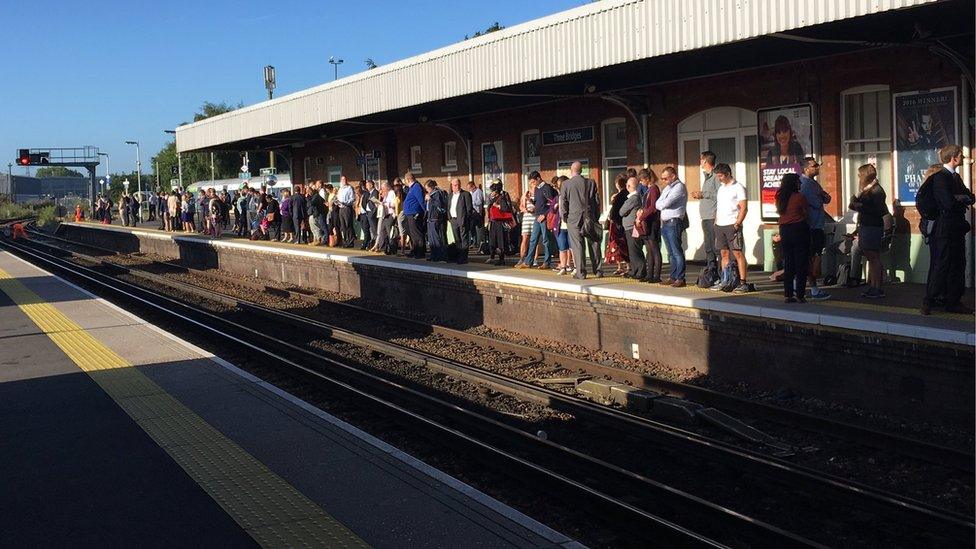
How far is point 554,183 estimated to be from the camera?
53.1 ft

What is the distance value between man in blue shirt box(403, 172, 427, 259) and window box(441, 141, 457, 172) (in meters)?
3.52

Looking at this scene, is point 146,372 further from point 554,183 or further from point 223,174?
point 223,174

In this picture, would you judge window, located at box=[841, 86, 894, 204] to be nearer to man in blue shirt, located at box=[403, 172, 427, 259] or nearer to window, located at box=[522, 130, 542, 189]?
window, located at box=[522, 130, 542, 189]

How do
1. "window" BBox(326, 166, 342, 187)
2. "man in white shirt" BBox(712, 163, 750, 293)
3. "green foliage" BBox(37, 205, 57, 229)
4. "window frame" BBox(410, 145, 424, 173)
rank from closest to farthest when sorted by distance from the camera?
"man in white shirt" BBox(712, 163, 750, 293), "window frame" BBox(410, 145, 424, 173), "window" BBox(326, 166, 342, 187), "green foliage" BBox(37, 205, 57, 229)

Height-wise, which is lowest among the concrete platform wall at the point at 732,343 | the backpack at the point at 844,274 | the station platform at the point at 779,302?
the concrete platform wall at the point at 732,343

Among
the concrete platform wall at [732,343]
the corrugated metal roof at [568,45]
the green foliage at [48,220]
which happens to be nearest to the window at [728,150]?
the corrugated metal roof at [568,45]

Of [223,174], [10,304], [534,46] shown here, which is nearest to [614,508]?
[534,46]

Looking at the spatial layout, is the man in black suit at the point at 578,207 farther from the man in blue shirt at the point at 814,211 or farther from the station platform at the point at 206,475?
the station platform at the point at 206,475

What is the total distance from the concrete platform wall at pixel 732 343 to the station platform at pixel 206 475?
446cm

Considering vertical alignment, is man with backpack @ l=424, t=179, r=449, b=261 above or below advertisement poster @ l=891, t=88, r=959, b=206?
below

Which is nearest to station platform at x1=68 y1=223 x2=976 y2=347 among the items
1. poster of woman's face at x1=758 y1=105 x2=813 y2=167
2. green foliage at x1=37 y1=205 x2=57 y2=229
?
poster of woman's face at x1=758 y1=105 x2=813 y2=167

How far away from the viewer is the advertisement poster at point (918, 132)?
11672 mm

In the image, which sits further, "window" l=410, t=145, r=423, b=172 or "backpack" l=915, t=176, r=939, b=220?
"window" l=410, t=145, r=423, b=172

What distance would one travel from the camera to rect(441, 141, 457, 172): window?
73.3ft
